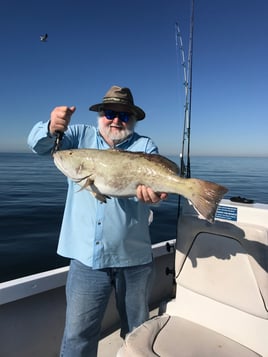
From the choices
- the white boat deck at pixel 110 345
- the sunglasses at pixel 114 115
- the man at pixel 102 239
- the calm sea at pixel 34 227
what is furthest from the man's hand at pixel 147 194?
the white boat deck at pixel 110 345

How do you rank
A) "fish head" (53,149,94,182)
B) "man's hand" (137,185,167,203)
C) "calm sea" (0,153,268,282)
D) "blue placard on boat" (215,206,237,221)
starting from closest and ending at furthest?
"man's hand" (137,185,167,203), "fish head" (53,149,94,182), "blue placard on boat" (215,206,237,221), "calm sea" (0,153,268,282)

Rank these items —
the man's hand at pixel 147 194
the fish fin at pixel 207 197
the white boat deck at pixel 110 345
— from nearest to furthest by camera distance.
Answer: the fish fin at pixel 207 197 < the man's hand at pixel 147 194 < the white boat deck at pixel 110 345

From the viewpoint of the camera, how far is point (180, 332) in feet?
9.34

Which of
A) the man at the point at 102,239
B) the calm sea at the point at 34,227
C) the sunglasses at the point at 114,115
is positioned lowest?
the calm sea at the point at 34,227

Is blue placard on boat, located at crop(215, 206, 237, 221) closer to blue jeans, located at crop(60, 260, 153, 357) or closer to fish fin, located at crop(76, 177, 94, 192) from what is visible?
blue jeans, located at crop(60, 260, 153, 357)

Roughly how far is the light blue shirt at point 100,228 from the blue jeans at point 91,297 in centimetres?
10

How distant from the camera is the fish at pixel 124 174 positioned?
240cm

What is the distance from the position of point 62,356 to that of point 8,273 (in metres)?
4.65

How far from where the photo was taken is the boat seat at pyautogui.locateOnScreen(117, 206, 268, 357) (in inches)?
104

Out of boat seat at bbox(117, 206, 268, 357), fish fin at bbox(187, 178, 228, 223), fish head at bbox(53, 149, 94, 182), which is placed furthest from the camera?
boat seat at bbox(117, 206, 268, 357)

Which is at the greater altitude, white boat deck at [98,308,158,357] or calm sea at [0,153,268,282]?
calm sea at [0,153,268,282]

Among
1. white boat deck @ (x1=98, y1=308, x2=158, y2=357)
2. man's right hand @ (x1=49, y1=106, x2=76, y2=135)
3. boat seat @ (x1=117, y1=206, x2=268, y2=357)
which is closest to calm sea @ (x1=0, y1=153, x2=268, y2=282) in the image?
boat seat @ (x1=117, y1=206, x2=268, y2=357)

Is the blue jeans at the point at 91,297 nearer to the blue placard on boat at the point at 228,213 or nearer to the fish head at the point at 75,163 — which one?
the fish head at the point at 75,163

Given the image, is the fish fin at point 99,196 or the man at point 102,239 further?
the man at point 102,239
